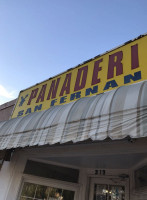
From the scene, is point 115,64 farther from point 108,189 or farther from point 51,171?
point 51,171

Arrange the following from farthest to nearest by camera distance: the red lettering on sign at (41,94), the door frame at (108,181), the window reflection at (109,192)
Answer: the red lettering on sign at (41,94) → the window reflection at (109,192) → the door frame at (108,181)

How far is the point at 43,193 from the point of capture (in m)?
4.71

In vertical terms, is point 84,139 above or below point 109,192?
above

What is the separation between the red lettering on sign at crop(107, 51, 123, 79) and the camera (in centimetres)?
441

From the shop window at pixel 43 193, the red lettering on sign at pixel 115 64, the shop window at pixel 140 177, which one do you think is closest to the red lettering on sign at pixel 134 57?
the red lettering on sign at pixel 115 64

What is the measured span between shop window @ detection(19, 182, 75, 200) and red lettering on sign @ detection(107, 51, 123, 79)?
318 centimetres

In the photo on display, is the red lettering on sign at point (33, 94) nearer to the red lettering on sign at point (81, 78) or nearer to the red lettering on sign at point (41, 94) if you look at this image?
the red lettering on sign at point (41, 94)

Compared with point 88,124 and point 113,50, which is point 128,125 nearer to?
point 88,124

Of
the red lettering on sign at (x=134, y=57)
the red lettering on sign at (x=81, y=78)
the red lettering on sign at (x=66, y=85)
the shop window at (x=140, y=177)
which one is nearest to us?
the shop window at (x=140, y=177)

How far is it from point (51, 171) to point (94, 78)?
271 centimetres

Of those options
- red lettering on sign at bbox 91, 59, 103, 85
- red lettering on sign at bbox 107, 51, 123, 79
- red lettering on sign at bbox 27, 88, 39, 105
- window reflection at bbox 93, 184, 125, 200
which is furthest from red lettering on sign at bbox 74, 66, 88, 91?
window reflection at bbox 93, 184, 125, 200

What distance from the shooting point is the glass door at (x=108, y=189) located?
14.4ft

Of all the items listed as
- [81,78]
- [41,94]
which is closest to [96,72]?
[81,78]

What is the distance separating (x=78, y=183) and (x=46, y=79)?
3.54m
